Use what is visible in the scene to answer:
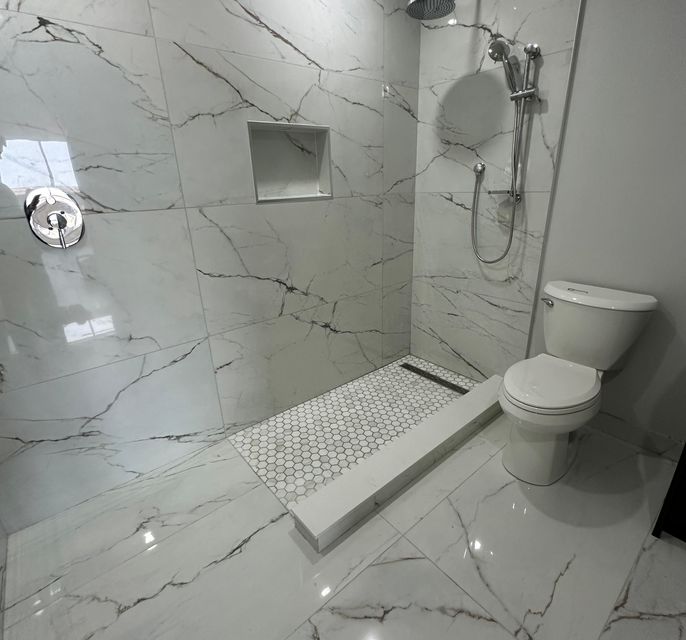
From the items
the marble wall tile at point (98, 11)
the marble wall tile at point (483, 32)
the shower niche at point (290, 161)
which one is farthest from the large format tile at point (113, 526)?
the marble wall tile at point (483, 32)

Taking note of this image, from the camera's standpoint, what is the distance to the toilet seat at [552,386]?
1.36m

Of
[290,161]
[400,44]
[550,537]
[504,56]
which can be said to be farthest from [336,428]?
[400,44]

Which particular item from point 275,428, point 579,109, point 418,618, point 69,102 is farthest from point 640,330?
point 69,102

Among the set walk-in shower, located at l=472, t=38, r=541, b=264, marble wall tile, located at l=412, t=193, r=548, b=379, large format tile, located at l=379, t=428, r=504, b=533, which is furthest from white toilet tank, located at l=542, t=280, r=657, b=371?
large format tile, located at l=379, t=428, r=504, b=533

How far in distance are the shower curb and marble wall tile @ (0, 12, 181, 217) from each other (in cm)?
132

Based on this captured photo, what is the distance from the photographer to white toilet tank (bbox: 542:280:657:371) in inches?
58.0

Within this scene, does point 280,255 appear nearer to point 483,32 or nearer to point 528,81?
point 528,81

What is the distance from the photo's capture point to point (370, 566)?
1243 mm

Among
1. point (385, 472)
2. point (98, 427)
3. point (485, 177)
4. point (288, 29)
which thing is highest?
point (288, 29)

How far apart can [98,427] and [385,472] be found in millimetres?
1191

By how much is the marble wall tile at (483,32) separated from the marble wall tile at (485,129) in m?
0.05

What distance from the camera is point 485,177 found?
1960mm

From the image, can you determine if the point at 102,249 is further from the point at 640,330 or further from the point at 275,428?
the point at 640,330

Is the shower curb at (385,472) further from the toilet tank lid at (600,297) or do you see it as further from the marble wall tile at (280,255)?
the marble wall tile at (280,255)
